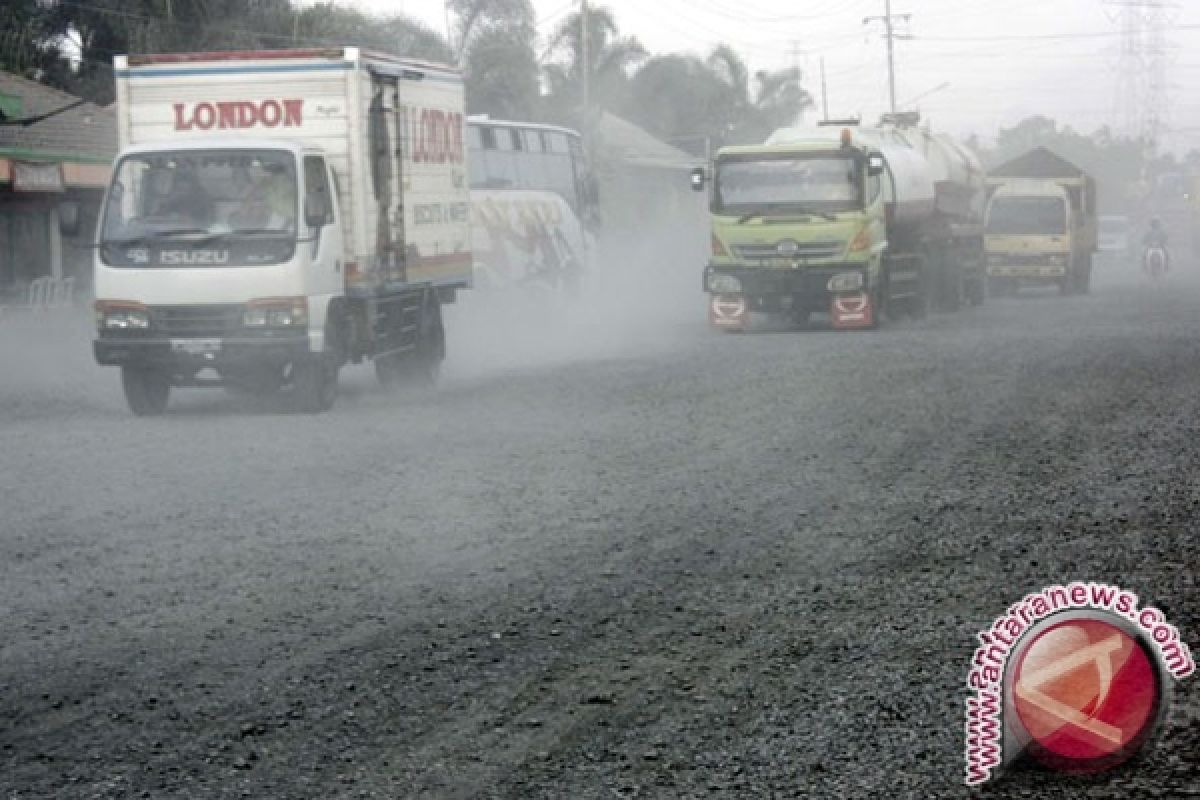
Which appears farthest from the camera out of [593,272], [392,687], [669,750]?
[593,272]

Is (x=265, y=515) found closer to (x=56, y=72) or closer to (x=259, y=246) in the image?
(x=259, y=246)

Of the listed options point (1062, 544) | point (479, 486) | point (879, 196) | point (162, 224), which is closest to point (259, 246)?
point (162, 224)

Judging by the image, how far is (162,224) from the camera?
1620 centimetres

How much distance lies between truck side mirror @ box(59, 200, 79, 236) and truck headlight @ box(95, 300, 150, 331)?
2.67 ft

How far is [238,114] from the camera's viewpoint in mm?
17000

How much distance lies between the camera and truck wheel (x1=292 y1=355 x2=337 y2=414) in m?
16.7

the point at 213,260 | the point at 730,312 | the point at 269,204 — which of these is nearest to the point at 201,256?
the point at 213,260

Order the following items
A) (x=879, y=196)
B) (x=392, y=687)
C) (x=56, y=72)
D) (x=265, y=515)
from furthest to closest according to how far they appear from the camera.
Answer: (x=56, y=72) → (x=879, y=196) → (x=265, y=515) → (x=392, y=687)

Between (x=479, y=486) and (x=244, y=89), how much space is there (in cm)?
682

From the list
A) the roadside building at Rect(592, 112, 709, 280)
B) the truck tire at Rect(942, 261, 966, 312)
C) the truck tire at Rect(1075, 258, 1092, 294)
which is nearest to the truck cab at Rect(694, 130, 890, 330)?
the truck tire at Rect(942, 261, 966, 312)

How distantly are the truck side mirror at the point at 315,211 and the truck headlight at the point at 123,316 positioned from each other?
165cm

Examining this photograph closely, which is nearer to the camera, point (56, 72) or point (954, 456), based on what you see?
point (954, 456)

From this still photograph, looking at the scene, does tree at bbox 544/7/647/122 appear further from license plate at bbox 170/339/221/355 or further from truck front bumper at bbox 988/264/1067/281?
license plate at bbox 170/339/221/355

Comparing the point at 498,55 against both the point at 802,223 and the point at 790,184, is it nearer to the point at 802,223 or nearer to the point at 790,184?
the point at 790,184
